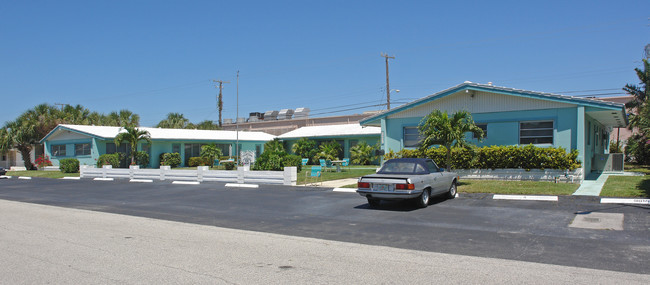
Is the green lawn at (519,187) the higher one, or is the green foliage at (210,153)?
Result: the green foliage at (210,153)

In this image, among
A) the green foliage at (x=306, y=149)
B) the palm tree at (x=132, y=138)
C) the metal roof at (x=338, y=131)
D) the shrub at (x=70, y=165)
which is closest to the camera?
the palm tree at (x=132, y=138)

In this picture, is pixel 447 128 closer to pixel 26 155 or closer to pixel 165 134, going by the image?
pixel 165 134

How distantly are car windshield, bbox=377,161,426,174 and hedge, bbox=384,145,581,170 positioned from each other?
481 cm

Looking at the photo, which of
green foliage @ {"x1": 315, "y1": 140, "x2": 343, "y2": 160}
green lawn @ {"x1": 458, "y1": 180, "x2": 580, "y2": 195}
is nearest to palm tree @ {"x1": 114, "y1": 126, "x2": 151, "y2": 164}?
green foliage @ {"x1": 315, "y1": 140, "x2": 343, "y2": 160}

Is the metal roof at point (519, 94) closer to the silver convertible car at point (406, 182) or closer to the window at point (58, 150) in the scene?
the silver convertible car at point (406, 182)

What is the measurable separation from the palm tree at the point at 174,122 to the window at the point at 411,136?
39614mm

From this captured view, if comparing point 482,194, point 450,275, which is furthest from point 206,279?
point 482,194

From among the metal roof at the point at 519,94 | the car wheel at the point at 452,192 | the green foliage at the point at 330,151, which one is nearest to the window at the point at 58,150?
the green foliage at the point at 330,151

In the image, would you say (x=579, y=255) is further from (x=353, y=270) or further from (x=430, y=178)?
(x=430, y=178)

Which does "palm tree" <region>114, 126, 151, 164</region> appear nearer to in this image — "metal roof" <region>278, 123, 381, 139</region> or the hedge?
"metal roof" <region>278, 123, 381, 139</region>

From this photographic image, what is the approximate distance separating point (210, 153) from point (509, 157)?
1062 inches

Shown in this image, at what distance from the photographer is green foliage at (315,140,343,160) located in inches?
1443

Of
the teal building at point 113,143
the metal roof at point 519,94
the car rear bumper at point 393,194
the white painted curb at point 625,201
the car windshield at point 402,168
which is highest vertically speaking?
the metal roof at point 519,94

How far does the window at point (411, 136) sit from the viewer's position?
2252 centimetres
